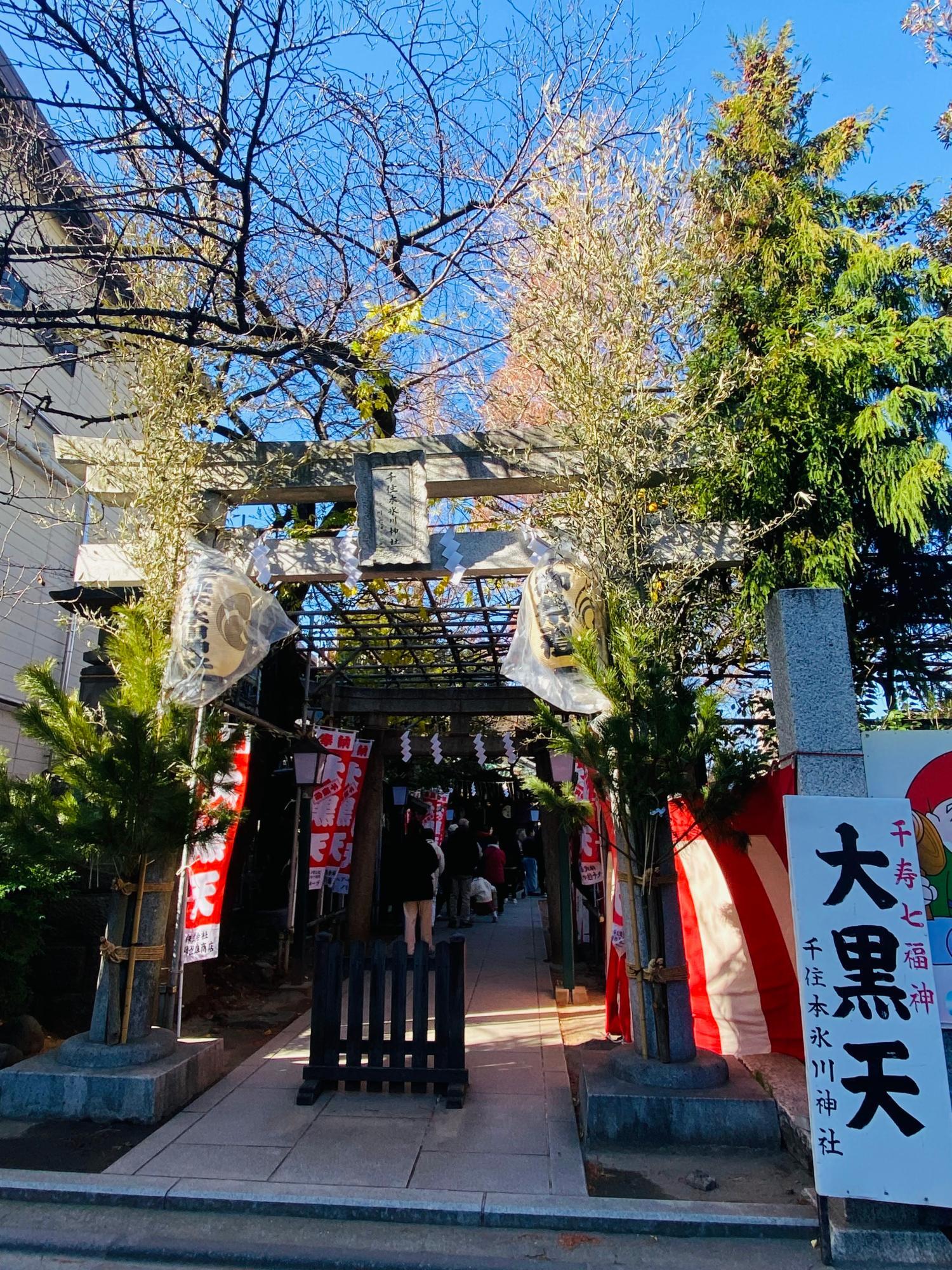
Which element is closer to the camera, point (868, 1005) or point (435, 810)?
point (868, 1005)

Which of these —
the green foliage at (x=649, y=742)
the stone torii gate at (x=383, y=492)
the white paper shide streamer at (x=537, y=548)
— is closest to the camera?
the green foliage at (x=649, y=742)

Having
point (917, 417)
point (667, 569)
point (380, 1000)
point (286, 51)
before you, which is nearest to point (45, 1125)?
point (380, 1000)

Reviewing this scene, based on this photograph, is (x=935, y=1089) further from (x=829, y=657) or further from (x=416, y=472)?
(x=416, y=472)

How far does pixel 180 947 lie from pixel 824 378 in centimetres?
678

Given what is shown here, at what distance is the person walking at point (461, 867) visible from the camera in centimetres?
1478

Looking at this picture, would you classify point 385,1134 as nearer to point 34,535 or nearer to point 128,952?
point 128,952

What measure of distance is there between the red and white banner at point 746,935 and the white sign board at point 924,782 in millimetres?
652

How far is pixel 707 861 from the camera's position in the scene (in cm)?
613

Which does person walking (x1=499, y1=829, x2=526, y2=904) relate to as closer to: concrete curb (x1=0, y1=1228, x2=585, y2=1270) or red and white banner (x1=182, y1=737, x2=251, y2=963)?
red and white banner (x1=182, y1=737, x2=251, y2=963)

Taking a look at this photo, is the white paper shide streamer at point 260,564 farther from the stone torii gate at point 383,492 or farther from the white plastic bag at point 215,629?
the white plastic bag at point 215,629

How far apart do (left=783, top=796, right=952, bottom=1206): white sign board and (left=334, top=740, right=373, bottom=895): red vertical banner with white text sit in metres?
7.47

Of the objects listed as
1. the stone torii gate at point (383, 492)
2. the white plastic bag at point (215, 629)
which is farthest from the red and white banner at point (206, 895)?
the stone torii gate at point (383, 492)

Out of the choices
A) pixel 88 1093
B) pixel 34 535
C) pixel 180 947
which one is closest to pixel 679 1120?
pixel 88 1093

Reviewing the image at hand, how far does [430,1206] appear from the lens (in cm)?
388
